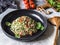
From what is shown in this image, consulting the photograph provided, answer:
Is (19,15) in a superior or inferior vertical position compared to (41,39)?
superior

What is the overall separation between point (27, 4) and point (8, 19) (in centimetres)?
18

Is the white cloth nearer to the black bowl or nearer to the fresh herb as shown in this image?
the black bowl

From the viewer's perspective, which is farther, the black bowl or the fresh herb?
the fresh herb

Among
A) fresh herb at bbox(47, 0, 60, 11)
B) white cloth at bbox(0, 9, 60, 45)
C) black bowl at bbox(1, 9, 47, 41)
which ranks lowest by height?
white cloth at bbox(0, 9, 60, 45)

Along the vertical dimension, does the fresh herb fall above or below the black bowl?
above

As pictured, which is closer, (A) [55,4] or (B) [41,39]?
(B) [41,39]

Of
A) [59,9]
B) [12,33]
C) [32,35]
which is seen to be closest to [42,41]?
[32,35]

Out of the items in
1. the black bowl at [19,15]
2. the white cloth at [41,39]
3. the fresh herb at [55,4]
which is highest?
the fresh herb at [55,4]

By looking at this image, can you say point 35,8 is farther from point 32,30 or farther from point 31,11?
point 32,30

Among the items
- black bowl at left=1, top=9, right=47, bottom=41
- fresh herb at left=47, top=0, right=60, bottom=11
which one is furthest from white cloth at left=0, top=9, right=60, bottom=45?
fresh herb at left=47, top=0, right=60, bottom=11

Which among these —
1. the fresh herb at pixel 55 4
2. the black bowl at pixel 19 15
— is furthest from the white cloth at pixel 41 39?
the fresh herb at pixel 55 4

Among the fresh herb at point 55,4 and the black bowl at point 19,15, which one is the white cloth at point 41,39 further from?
the fresh herb at point 55,4

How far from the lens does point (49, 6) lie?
1169 mm

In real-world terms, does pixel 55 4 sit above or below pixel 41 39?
above
